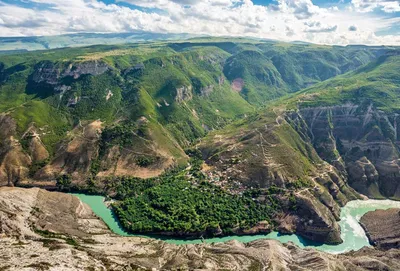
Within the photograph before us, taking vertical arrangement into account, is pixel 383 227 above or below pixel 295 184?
below

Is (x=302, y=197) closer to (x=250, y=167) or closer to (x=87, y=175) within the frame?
(x=250, y=167)

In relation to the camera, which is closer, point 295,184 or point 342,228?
point 342,228

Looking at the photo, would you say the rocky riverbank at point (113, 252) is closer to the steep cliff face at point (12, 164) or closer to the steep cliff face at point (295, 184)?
the steep cliff face at point (295, 184)

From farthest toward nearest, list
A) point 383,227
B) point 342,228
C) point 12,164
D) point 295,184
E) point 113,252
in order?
1. point 12,164
2. point 295,184
3. point 342,228
4. point 383,227
5. point 113,252

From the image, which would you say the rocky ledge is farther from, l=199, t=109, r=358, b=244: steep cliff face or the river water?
l=199, t=109, r=358, b=244: steep cliff face

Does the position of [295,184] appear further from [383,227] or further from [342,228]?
[383,227]

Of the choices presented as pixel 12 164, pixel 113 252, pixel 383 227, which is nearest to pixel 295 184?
pixel 383 227

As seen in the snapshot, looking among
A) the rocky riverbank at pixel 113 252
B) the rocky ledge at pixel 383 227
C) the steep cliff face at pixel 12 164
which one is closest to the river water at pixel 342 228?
the rocky ledge at pixel 383 227

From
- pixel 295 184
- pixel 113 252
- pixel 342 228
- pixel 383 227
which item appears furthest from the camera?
pixel 295 184
